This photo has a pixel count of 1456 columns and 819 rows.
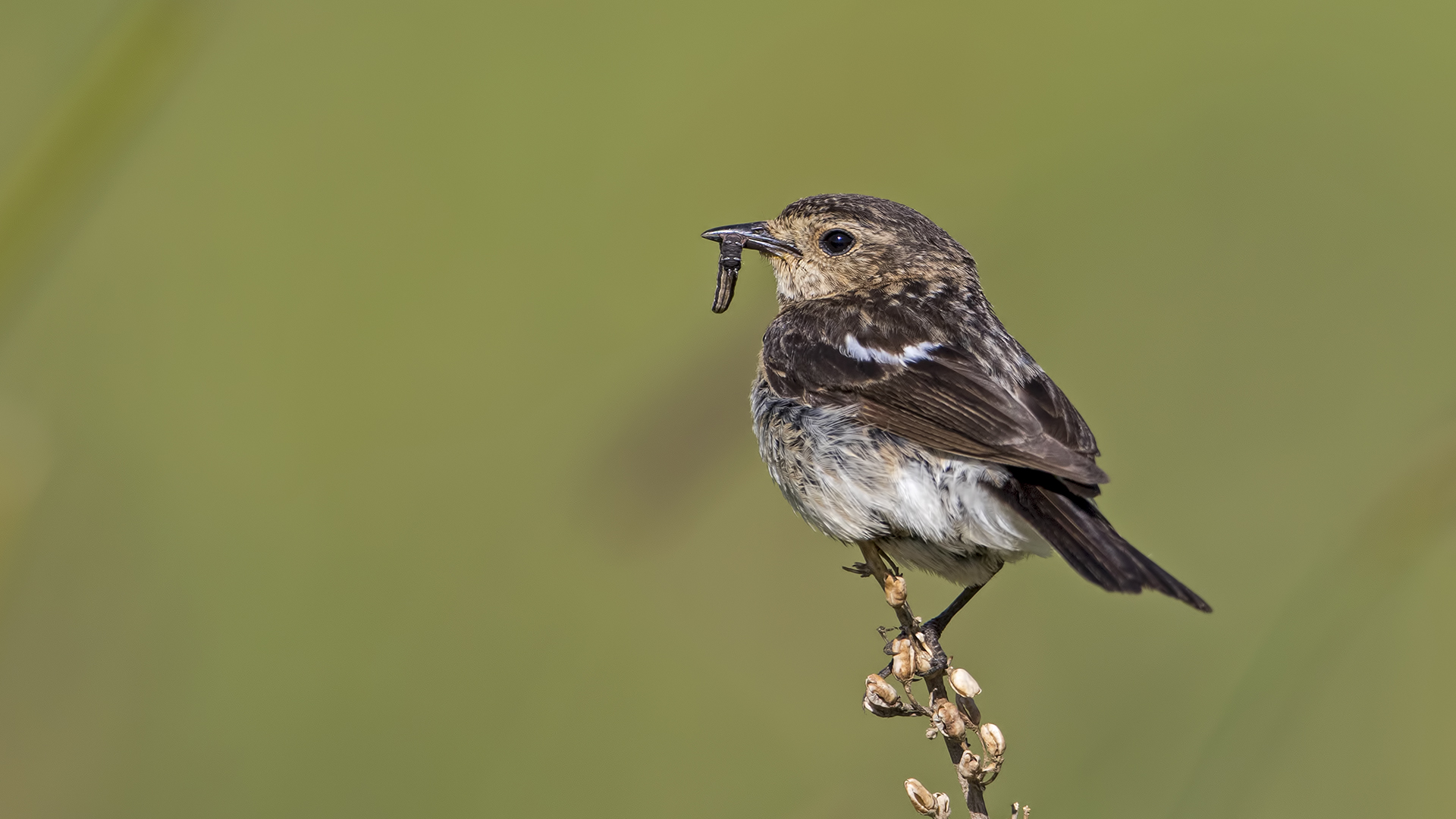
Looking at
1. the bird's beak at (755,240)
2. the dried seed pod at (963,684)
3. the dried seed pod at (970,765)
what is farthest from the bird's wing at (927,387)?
the dried seed pod at (970,765)

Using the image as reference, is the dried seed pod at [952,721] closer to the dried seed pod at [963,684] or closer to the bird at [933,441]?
the dried seed pod at [963,684]

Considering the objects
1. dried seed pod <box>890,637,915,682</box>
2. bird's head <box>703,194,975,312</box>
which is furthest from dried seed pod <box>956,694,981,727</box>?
bird's head <box>703,194,975,312</box>

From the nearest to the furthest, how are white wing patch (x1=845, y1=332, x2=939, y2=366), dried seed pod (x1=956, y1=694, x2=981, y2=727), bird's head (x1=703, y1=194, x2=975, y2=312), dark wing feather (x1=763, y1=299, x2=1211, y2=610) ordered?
dried seed pod (x1=956, y1=694, x2=981, y2=727) < dark wing feather (x1=763, y1=299, x2=1211, y2=610) < white wing patch (x1=845, y1=332, x2=939, y2=366) < bird's head (x1=703, y1=194, x2=975, y2=312)

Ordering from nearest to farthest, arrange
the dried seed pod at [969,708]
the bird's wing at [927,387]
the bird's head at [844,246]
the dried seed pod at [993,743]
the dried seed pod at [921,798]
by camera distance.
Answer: the dried seed pod at [921,798]
the dried seed pod at [993,743]
the dried seed pod at [969,708]
the bird's wing at [927,387]
the bird's head at [844,246]

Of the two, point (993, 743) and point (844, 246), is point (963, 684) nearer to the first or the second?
point (993, 743)

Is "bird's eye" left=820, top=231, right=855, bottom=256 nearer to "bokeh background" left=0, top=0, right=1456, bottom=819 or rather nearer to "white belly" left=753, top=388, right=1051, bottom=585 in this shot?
"bokeh background" left=0, top=0, right=1456, bottom=819

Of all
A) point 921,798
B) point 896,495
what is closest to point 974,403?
point 896,495
